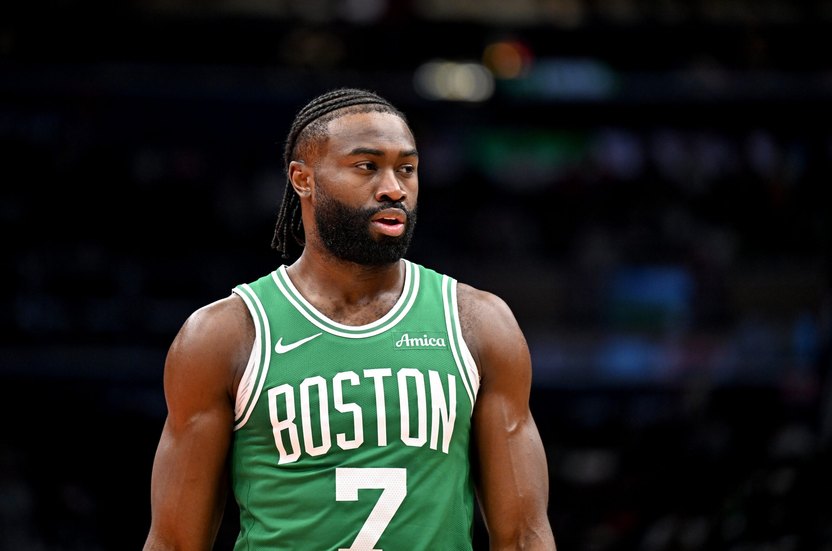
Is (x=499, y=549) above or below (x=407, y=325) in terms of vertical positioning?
below

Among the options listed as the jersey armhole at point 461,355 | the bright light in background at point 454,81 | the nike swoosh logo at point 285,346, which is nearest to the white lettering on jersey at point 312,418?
the nike swoosh logo at point 285,346

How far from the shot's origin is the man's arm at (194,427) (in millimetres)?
3744

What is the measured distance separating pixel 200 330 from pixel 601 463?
989 centimetres

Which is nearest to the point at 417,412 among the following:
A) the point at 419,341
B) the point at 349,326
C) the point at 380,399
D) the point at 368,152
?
the point at 380,399

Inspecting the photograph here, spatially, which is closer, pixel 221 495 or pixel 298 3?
pixel 221 495

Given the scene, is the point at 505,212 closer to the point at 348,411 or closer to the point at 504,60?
the point at 504,60

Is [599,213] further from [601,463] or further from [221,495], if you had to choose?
[221,495]

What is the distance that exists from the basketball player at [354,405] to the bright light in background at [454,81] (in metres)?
11.1

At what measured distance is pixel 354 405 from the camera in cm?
371

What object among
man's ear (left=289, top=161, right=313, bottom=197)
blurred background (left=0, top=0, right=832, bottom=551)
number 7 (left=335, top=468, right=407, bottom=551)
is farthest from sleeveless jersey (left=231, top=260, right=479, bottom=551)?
blurred background (left=0, top=0, right=832, bottom=551)

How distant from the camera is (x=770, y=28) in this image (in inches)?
628

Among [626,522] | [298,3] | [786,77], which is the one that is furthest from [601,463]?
[298,3]

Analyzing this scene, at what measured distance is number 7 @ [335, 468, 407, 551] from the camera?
3662mm

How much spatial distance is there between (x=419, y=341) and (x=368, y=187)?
0.48 metres
